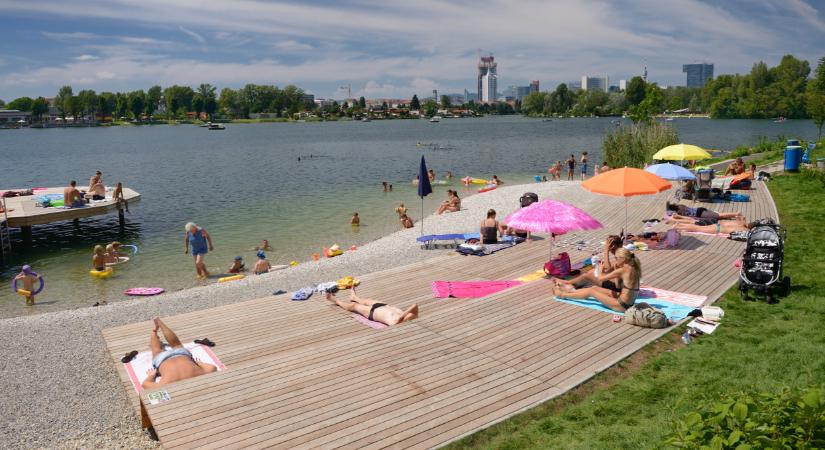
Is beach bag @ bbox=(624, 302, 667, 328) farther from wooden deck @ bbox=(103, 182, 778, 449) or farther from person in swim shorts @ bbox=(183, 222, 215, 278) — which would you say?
person in swim shorts @ bbox=(183, 222, 215, 278)

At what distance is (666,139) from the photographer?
3278cm

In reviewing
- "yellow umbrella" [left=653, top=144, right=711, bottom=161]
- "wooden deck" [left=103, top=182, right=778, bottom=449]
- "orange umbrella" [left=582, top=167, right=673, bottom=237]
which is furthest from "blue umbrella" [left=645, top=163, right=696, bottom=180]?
"wooden deck" [left=103, top=182, right=778, bottom=449]

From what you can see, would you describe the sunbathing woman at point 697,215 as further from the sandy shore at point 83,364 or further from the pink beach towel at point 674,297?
the sandy shore at point 83,364

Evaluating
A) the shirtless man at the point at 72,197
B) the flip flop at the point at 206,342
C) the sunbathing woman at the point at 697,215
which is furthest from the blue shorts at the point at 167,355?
the shirtless man at the point at 72,197

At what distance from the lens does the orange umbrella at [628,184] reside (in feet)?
40.1

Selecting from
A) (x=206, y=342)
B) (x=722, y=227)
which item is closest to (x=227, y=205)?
(x=206, y=342)

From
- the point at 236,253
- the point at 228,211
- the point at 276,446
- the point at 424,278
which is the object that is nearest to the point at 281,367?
the point at 276,446

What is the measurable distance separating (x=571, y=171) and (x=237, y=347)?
3255 cm

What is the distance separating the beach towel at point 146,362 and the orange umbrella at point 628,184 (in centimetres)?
882

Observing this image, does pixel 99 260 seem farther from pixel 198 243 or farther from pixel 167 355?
pixel 167 355

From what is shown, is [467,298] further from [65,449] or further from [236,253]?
[236,253]

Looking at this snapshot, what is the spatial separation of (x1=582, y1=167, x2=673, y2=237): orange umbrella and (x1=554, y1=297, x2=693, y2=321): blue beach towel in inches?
126

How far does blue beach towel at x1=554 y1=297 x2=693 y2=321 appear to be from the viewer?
8895mm

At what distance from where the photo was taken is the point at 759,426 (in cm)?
299
